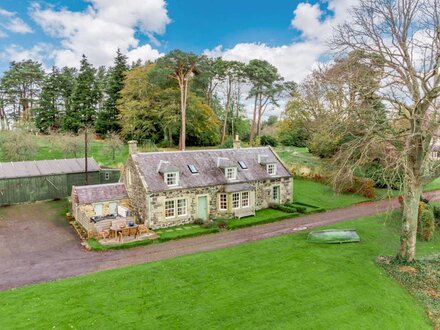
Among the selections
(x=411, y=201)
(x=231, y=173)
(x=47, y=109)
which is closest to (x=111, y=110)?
(x=47, y=109)

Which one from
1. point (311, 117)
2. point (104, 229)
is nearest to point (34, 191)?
point (104, 229)

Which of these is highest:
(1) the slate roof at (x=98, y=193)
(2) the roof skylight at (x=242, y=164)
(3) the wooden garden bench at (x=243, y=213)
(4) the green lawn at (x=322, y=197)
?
(2) the roof skylight at (x=242, y=164)

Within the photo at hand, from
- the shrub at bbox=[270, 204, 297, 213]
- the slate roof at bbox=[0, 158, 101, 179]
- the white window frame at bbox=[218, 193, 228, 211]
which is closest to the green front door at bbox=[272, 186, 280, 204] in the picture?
the shrub at bbox=[270, 204, 297, 213]

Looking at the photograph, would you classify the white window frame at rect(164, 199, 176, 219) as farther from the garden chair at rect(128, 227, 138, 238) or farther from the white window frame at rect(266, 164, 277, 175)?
the white window frame at rect(266, 164, 277, 175)

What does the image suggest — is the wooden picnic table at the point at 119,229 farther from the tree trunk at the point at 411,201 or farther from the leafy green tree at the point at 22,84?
the leafy green tree at the point at 22,84

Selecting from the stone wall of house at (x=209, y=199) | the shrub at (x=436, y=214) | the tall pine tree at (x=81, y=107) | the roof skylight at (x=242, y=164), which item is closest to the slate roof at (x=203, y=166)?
the roof skylight at (x=242, y=164)

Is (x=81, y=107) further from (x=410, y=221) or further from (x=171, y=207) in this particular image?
(x=410, y=221)
